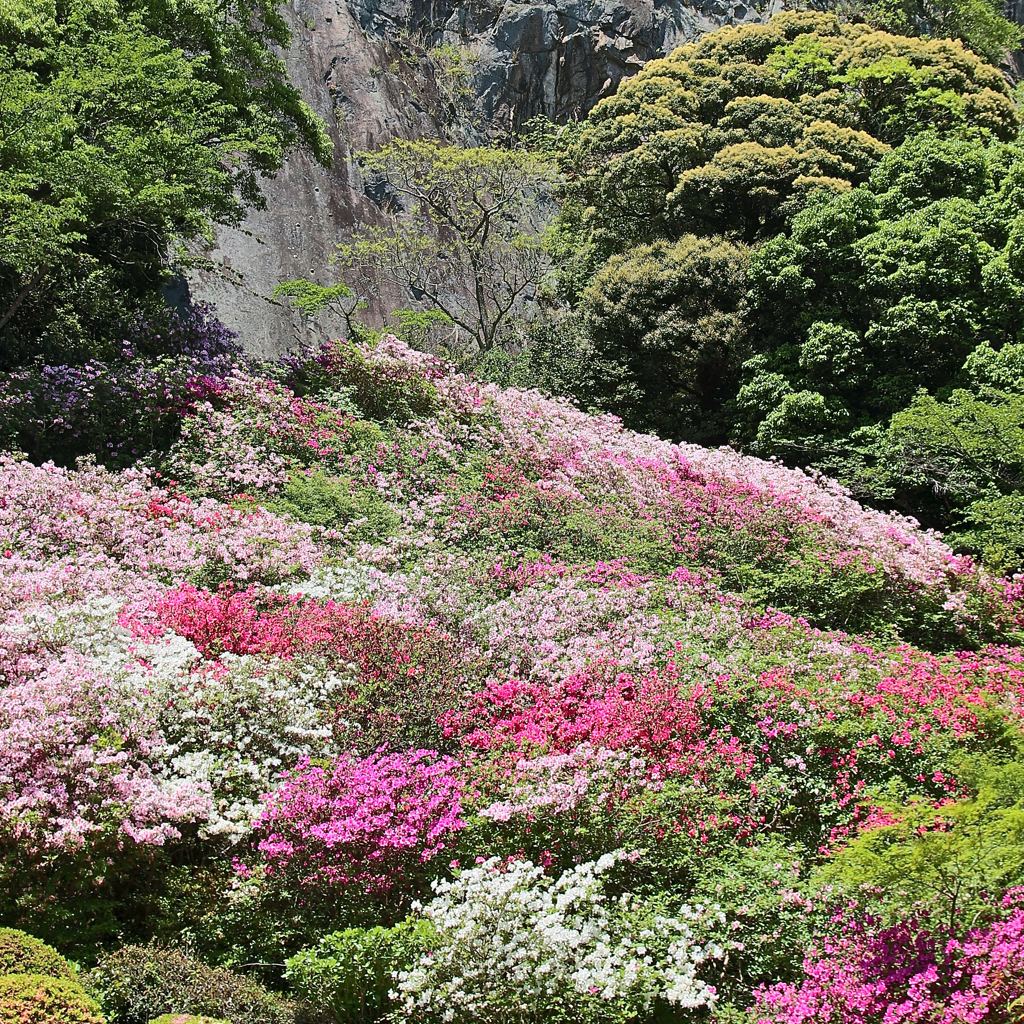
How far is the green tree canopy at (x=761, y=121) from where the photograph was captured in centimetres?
1563

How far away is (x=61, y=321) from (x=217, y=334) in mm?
2298

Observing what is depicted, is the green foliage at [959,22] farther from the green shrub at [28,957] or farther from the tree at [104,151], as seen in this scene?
the green shrub at [28,957]

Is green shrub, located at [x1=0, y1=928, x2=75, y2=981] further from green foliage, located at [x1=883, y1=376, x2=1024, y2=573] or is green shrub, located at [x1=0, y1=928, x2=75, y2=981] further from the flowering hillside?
green foliage, located at [x1=883, y1=376, x2=1024, y2=573]

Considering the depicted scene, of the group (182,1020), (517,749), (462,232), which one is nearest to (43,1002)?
(182,1020)

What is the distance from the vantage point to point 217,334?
1353 centimetres

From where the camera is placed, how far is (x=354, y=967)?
4.04 metres

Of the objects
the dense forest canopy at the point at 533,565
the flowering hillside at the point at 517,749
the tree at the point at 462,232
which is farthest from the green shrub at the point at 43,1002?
the tree at the point at 462,232

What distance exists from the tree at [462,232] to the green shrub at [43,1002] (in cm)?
1469

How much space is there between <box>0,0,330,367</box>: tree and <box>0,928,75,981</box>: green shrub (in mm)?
7898

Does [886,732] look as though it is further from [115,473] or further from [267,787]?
[115,473]

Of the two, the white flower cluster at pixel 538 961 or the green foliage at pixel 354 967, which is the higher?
the white flower cluster at pixel 538 961

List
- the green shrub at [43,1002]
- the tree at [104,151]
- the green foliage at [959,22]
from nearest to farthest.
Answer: the green shrub at [43,1002], the tree at [104,151], the green foliage at [959,22]

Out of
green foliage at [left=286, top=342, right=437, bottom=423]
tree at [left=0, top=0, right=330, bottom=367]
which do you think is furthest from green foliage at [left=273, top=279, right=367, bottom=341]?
green foliage at [left=286, top=342, right=437, bottom=423]

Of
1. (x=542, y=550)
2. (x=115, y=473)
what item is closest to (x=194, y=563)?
(x=115, y=473)
